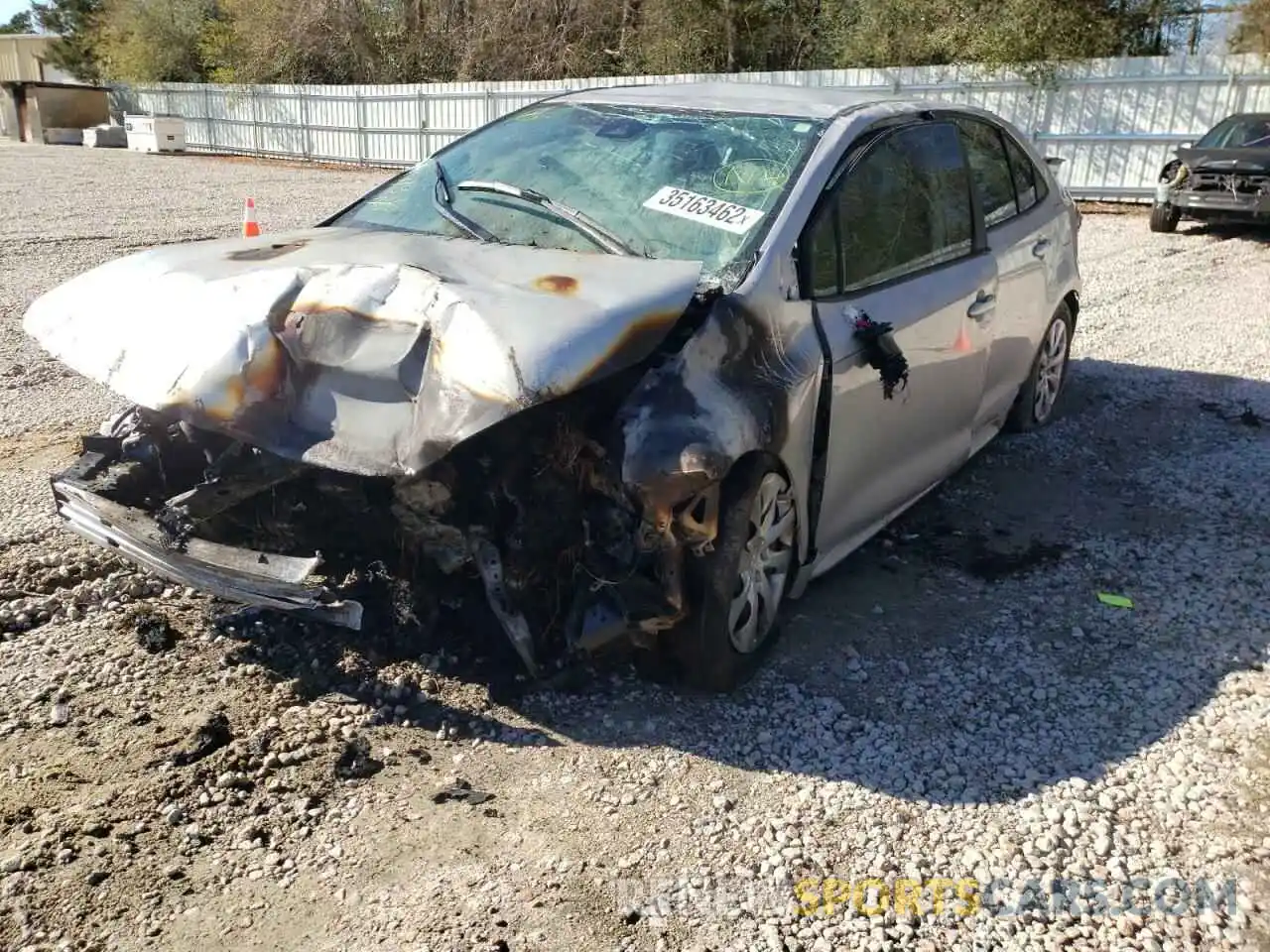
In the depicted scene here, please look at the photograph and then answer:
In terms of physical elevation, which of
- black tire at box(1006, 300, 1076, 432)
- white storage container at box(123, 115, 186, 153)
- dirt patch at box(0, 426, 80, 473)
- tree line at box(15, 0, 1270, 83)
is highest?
tree line at box(15, 0, 1270, 83)

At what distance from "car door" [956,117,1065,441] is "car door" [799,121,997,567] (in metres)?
0.18

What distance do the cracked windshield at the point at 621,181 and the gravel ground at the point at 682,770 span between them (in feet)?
5.00

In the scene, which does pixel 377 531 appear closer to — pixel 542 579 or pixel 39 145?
pixel 542 579

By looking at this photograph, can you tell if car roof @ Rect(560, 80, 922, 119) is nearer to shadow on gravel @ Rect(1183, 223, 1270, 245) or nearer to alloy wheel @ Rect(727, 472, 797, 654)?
alloy wheel @ Rect(727, 472, 797, 654)

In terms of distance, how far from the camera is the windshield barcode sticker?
3.83 m

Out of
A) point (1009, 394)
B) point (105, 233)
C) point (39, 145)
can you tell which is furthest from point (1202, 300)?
point (39, 145)

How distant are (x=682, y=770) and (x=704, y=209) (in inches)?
77.1

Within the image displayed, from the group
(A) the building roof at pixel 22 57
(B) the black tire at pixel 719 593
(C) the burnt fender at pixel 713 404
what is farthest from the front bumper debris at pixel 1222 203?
(A) the building roof at pixel 22 57

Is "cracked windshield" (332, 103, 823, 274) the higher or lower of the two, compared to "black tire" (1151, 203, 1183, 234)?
higher

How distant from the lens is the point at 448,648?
3691 mm

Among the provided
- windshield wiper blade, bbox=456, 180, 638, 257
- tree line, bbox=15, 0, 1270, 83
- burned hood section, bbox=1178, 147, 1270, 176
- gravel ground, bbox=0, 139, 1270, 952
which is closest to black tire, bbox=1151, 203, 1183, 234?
burned hood section, bbox=1178, 147, 1270, 176

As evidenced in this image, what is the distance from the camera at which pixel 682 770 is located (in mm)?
3254

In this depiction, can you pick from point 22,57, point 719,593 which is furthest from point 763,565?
point 22,57

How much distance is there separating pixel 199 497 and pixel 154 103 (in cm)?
3851
